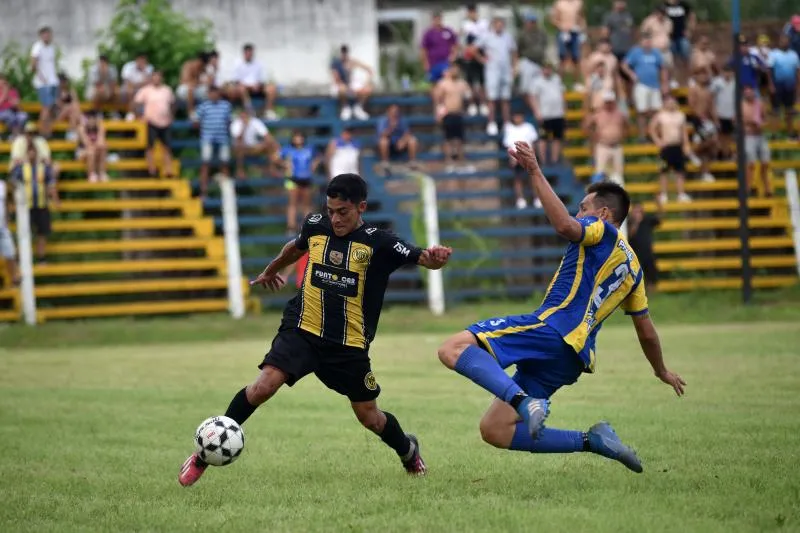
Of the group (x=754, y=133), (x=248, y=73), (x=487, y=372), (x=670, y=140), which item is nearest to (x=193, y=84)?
(x=248, y=73)

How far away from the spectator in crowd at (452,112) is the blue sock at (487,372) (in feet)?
59.0

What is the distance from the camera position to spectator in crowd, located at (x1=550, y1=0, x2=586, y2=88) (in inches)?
1065

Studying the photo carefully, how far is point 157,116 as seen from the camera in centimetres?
2388

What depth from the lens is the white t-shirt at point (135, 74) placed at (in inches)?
979

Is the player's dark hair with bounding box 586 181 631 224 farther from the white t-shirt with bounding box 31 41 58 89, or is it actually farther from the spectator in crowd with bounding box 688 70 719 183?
the spectator in crowd with bounding box 688 70 719 183

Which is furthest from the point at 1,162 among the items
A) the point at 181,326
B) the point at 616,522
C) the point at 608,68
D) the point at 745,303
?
the point at 616,522

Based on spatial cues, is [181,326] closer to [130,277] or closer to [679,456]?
[130,277]

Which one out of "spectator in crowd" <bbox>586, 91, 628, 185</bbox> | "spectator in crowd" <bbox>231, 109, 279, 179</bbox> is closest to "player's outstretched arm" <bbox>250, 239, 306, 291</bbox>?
"spectator in crowd" <bbox>231, 109, 279, 179</bbox>

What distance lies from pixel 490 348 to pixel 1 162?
1777cm

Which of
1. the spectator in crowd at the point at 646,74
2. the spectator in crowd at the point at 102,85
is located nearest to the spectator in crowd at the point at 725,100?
the spectator in crowd at the point at 646,74

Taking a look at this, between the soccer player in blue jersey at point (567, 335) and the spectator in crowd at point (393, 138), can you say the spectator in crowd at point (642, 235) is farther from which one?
the soccer player in blue jersey at point (567, 335)

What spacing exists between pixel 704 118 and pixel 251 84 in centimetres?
895

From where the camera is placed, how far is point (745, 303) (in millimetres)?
22969

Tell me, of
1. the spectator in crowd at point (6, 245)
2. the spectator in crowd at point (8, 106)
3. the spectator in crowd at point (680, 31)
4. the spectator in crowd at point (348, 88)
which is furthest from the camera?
the spectator in crowd at point (680, 31)
